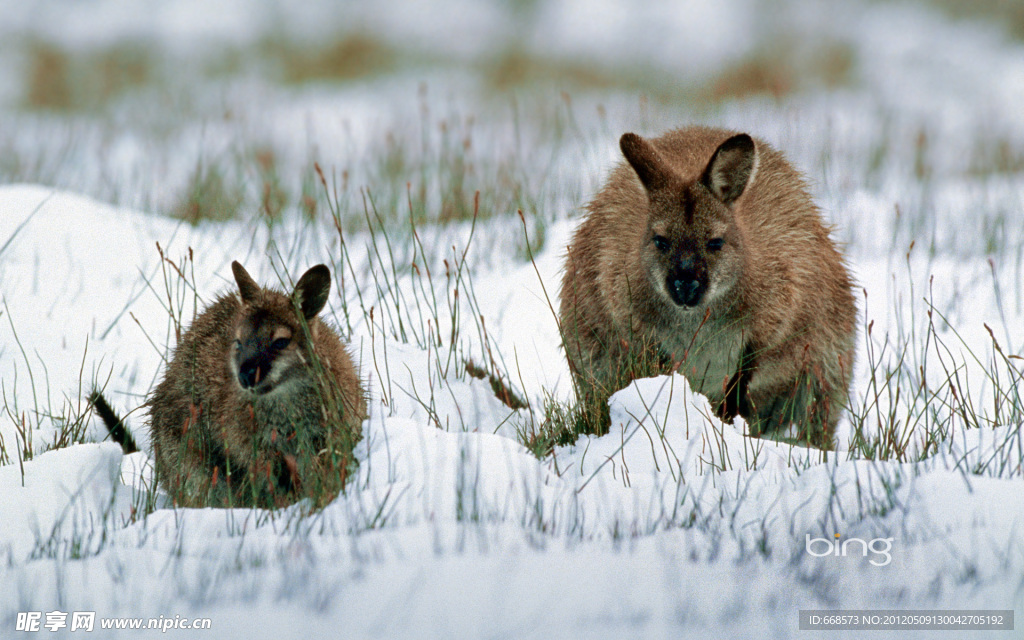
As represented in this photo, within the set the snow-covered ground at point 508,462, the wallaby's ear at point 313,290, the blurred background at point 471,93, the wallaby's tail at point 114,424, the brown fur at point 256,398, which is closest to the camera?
the snow-covered ground at point 508,462

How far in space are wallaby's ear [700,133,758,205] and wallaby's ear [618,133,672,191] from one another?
18 centimetres

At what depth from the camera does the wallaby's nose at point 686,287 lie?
4055 millimetres

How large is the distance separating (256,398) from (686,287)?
74.2 inches

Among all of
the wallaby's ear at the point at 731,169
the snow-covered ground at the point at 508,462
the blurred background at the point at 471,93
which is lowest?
the snow-covered ground at the point at 508,462

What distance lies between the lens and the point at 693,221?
13.6 feet

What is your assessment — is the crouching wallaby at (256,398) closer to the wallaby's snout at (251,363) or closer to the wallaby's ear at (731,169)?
the wallaby's snout at (251,363)

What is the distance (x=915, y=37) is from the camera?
643 inches

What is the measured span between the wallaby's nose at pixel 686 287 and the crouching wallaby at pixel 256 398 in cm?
142

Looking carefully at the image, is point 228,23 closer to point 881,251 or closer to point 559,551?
point 881,251

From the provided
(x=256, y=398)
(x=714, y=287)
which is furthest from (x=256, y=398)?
(x=714, y=287)

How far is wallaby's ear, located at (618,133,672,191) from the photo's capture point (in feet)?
13.5

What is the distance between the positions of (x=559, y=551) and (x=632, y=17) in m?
16.7

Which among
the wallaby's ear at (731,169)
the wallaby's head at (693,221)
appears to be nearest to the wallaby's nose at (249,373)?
the wallaby's head at (693,221)

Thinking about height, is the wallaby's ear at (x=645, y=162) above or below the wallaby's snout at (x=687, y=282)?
above
